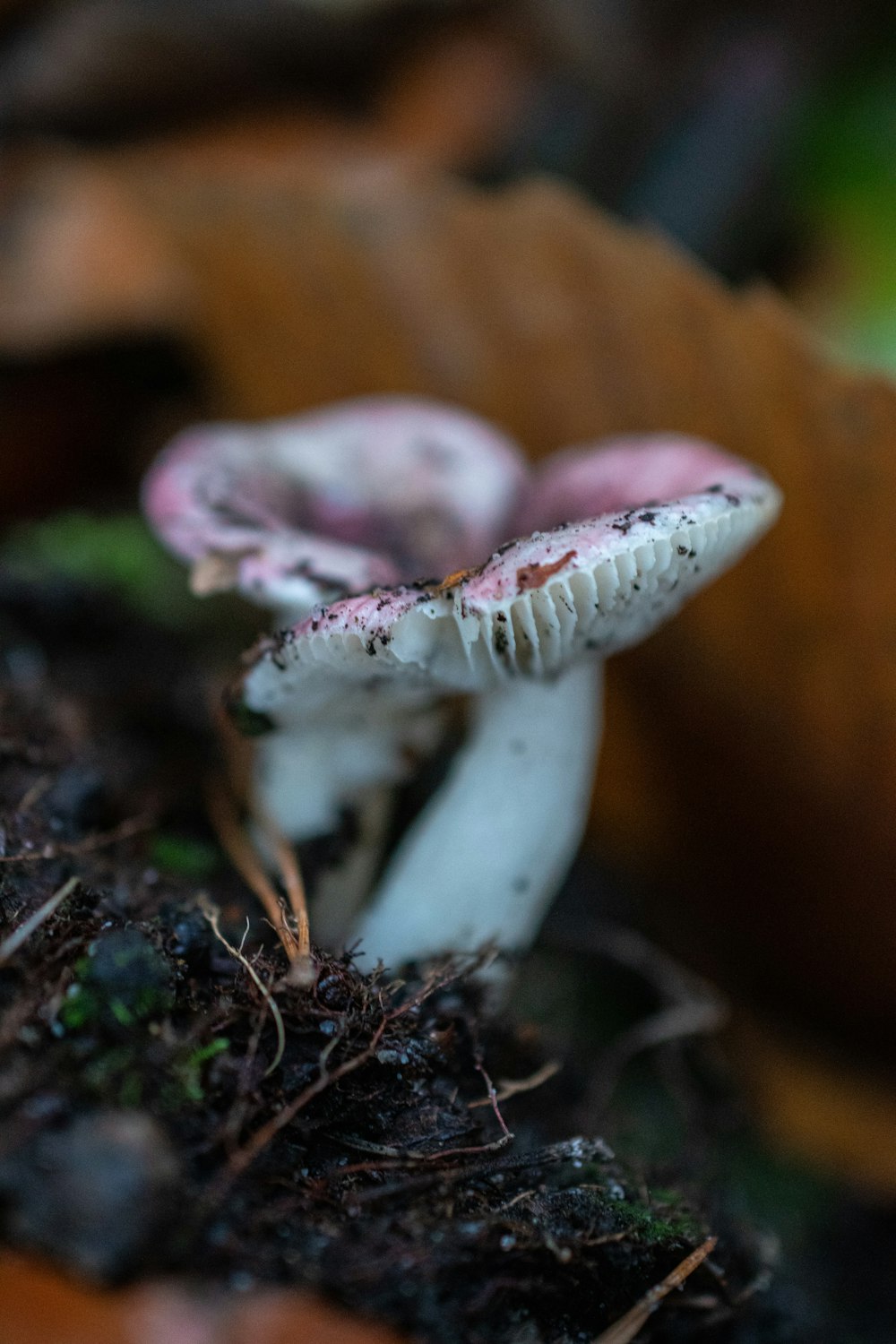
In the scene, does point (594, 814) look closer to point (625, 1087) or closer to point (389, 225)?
point (625, 1087)

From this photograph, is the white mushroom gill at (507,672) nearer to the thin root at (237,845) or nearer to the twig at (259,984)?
the thin root at (237,845)

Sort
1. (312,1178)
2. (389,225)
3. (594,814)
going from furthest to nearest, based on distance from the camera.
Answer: (594,814) → (389,225) → (312,1178)

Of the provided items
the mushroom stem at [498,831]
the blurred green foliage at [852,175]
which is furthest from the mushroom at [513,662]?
the blurred green foliage at [852,175]

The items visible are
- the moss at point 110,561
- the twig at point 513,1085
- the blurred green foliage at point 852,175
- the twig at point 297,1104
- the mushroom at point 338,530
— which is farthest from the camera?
the blurred green foliage at point 852,175

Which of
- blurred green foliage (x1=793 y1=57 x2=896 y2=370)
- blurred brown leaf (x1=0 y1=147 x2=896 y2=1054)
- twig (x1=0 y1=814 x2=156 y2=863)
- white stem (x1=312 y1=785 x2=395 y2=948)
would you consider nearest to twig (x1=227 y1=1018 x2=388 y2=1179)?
twig (x1=0 y1=814 x2=156 y2=863)

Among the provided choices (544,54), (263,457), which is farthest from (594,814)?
(544,54)

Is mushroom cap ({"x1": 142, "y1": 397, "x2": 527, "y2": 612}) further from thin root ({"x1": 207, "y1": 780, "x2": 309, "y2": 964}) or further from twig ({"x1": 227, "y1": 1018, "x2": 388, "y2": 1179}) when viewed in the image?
twig ({"x1": 227, "y1": 1018, "x2": 388, "y2": 1179})
